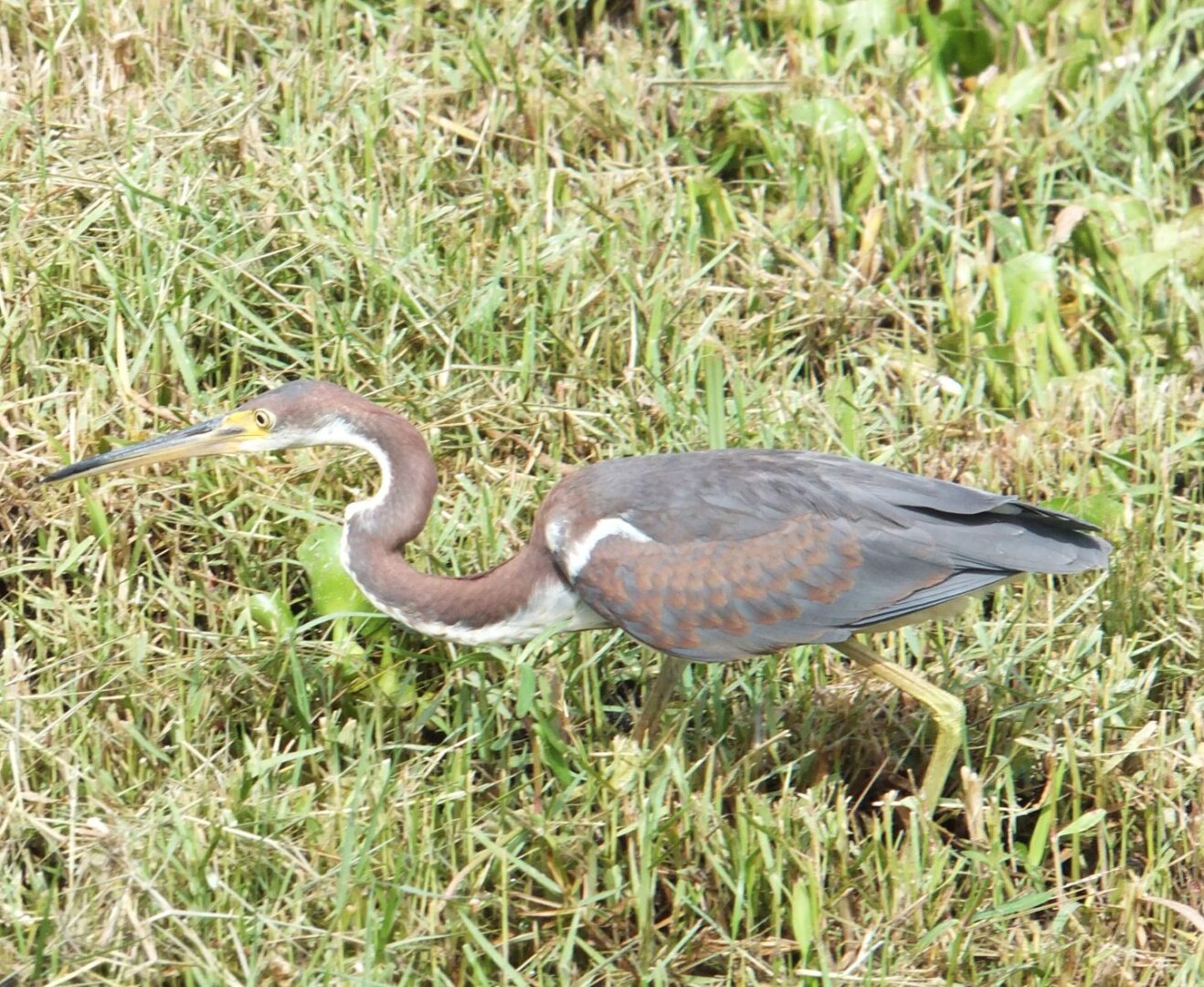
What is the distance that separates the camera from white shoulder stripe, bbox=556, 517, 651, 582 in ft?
13.8

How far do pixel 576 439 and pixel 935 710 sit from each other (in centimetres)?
138

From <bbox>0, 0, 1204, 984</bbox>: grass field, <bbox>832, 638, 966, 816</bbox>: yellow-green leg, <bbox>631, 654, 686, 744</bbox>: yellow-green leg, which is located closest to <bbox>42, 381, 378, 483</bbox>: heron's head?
<bbox>0, 0, 1204, 984</bbox>: grass field

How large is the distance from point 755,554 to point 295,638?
1138mm

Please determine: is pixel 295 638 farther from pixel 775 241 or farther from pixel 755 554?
pixel 775 241

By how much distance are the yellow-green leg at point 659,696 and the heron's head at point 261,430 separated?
0.97 meters

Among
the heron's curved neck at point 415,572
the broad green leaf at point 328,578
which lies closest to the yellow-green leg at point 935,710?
the heron's curved neck at point 415,572

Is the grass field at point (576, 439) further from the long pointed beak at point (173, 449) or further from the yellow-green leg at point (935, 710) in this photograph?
the long pointed beak at point (173, 449)

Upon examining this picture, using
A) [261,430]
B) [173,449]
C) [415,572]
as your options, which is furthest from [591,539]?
[173,449]

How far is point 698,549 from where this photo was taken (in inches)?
168

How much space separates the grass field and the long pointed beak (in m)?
0.31

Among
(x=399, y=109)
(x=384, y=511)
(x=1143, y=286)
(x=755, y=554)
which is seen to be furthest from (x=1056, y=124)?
(x=384, y=511)

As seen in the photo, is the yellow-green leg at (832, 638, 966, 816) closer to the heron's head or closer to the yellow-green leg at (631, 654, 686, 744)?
the yellow-green leg at (631, 654, 686, 744)

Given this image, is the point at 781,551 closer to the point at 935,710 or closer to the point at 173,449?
the point at 935,710

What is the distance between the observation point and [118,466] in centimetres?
428
